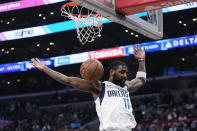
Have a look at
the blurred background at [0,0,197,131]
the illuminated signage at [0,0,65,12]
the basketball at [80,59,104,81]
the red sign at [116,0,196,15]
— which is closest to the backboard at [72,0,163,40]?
the red sign at [116,0,196,15]

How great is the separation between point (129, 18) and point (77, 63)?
47.9 feet

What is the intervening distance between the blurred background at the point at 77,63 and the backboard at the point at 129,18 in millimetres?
7560

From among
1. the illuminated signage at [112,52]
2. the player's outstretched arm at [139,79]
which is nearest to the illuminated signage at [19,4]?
the illuminated signage at [112,52]

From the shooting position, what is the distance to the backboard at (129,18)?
13.0 ft

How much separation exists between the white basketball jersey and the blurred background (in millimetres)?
8873

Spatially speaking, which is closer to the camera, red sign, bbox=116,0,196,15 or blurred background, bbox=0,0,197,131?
red sign, bbox=116,0,196,15

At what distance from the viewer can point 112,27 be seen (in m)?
16.9

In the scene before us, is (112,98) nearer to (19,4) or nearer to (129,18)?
(129,18)

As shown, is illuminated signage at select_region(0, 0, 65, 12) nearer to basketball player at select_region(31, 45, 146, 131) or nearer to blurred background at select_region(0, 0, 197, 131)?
blurred background at select_region(0, 0, 197, 131)

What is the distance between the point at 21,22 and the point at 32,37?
972mm

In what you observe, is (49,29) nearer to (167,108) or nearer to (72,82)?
(167,108)

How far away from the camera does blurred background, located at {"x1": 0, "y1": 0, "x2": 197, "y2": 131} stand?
15.5 metres

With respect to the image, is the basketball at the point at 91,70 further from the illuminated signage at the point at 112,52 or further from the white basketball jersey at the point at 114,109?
the illuminated signage at the point at 112,52

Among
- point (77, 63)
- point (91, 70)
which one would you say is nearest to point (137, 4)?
point (91, 70)
